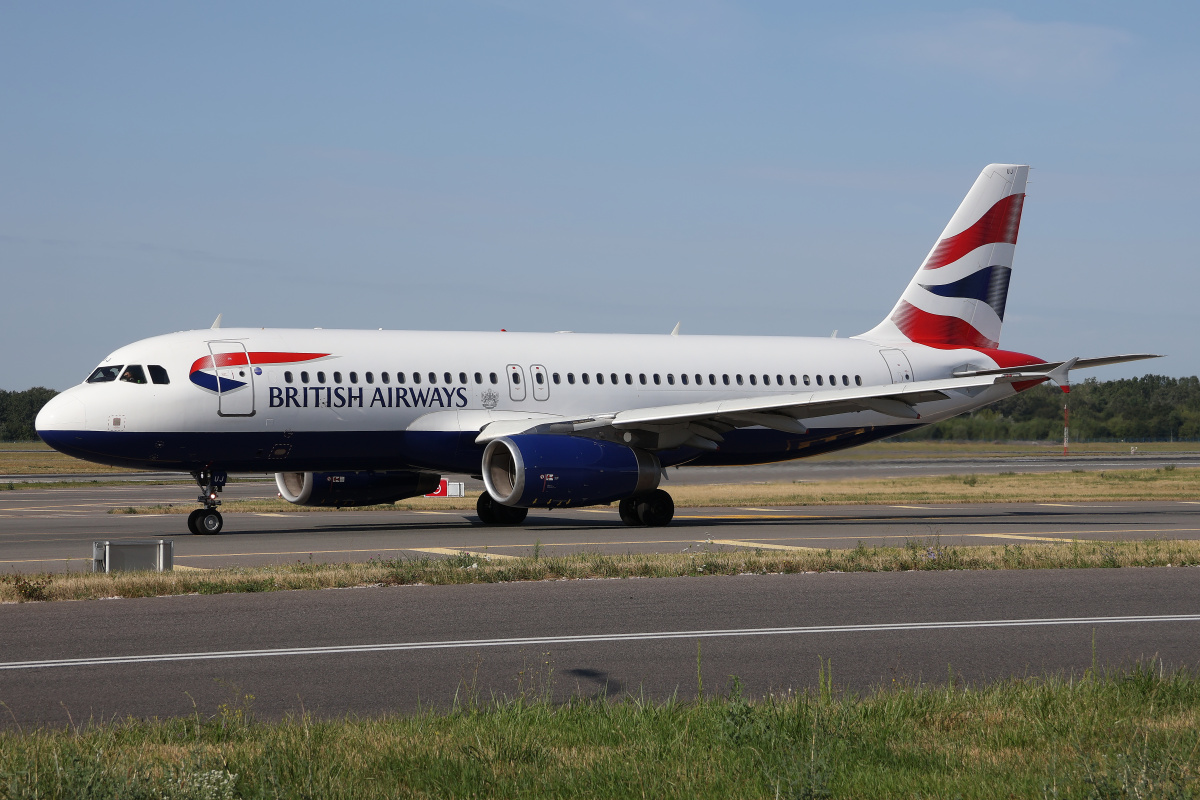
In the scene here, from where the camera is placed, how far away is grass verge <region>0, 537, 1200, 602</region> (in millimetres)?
13227

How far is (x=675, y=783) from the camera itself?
5.89m

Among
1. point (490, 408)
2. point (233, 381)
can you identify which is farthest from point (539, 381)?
point (233, 381)

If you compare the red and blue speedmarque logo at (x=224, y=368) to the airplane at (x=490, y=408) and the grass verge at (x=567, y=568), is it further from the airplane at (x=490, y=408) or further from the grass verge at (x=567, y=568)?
the grass verge at (x=567, y=568)

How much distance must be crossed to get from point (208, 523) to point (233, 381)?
103 inches

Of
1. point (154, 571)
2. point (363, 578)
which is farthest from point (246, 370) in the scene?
point (363, 578)

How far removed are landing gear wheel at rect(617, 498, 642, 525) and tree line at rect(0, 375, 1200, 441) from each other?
5672cm

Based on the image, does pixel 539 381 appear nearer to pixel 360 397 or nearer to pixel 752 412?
pixel 360 397

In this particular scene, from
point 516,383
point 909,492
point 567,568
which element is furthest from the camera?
point 909,492

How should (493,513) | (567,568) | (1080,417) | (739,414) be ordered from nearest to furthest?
(567,568) → (739,414) → (493,513) → (1080,417)

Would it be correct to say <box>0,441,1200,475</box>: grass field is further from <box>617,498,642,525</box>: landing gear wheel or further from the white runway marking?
the white runway marking

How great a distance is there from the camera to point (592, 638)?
1050cm

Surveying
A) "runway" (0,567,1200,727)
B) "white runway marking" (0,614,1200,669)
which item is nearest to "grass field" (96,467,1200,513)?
"runway" (0,567,1200,727)

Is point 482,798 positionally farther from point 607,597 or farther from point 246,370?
point 246,370

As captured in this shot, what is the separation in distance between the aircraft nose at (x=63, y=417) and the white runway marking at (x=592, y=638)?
1341 centimetres
